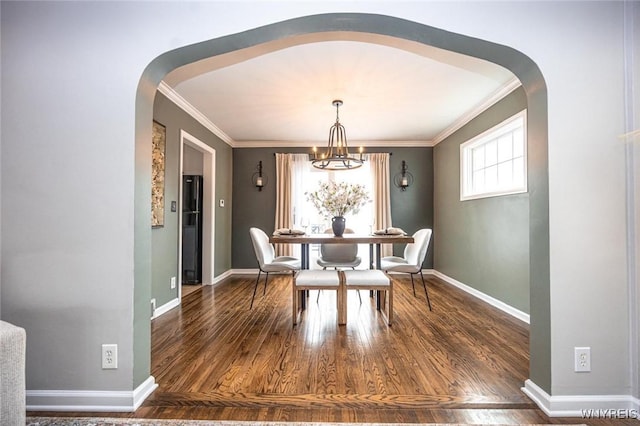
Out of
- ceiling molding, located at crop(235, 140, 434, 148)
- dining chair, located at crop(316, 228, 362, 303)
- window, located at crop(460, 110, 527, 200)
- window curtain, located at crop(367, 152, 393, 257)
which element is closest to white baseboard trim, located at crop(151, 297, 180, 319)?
dining chair, located at crop(316, 228, 362, 303)

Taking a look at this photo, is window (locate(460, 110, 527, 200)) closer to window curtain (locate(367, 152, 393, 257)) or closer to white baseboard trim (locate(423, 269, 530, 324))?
white baseboard trim (locate(423, 269, 530, 324))

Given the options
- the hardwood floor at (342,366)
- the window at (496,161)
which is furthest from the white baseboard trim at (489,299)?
the window at (496,161)

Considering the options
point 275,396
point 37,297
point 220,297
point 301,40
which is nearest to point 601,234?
point 275,396

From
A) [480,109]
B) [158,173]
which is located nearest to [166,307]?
[158,173]

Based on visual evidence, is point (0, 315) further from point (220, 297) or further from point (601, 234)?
point (601, 234)

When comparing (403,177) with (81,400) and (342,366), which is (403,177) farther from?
(81,400)

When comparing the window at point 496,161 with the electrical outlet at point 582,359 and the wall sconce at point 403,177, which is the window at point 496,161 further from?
the electrical outlet at point 582,359

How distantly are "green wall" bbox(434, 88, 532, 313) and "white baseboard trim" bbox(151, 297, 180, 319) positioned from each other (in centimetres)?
356

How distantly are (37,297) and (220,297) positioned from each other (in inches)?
98.7

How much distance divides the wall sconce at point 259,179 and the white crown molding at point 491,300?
358 cm

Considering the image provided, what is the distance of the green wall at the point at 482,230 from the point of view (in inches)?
128

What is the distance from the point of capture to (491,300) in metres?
3.80

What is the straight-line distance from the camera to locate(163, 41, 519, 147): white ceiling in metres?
2.84

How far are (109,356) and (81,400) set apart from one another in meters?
0.29
